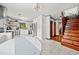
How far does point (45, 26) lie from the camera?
7.95 ft

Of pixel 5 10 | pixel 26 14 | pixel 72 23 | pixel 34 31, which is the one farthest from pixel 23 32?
pixel 72 23

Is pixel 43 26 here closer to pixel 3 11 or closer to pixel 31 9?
pixel 31 9

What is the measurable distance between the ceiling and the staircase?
0.98ft

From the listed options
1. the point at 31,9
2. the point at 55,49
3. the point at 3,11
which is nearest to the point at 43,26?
the point at 31,9

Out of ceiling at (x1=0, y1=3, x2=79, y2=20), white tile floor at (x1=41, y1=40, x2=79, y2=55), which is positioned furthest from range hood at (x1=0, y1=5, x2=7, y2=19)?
white tile floor at (x1=41, y1=40, x2=79, y2=55)

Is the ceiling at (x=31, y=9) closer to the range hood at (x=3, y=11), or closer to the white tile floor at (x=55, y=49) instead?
the range hood at (x=3, y=11)

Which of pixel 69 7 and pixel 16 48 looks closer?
pixel 69 7

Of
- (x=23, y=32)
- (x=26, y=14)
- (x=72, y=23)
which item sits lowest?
(x=23, y=32)

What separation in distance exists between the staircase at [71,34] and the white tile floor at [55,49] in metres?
0.08

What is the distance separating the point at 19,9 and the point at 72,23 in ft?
3.74

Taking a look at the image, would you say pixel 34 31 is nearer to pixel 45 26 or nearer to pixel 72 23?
pixel 45 26

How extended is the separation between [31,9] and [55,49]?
994 millimetres

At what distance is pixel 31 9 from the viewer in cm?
233

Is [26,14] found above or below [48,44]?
above
